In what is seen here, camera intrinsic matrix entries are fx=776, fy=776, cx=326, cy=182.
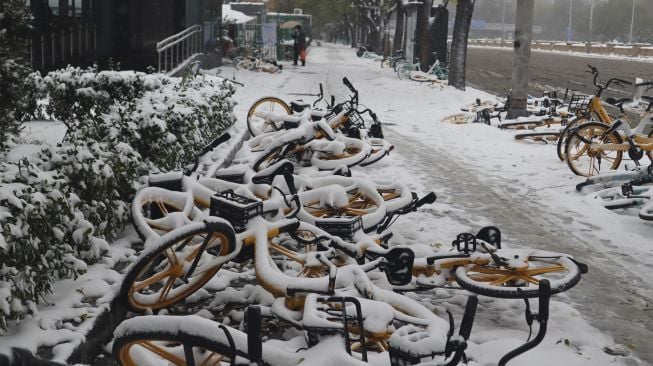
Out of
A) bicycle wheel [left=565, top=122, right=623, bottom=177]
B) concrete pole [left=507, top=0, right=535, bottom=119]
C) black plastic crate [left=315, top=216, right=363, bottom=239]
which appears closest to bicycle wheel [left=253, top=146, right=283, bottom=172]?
black plastic crate [left=315, top=216, right=363, bottom=239]

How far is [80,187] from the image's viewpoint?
17.7 feet

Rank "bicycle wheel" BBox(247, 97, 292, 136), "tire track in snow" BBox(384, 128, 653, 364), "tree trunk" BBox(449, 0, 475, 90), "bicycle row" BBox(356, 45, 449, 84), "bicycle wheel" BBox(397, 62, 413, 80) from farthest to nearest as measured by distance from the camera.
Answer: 1. "bicycle wheel" BBox(397, 62, 413, 80)
2. "bicycle row" BBox(356, 45, 449, 84)
3. "tree trunk" BBox(449, 0, 475, 90)
4. "bicycle wheel" BBox(247, 97, 292, 136)
5. "tire track in snow" BBox(384, 128, 653, 364)

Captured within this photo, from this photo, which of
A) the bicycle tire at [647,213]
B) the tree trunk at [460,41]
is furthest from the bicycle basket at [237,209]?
the tree trunk at [460,41]

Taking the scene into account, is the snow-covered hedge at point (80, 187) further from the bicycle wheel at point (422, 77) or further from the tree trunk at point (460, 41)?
the bicycle wheel at point (422, 77)

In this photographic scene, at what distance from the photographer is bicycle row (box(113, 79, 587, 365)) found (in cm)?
311

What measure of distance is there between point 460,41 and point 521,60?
7.28 metres

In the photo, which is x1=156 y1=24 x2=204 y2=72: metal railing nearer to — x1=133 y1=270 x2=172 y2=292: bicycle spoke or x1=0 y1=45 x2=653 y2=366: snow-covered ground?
x1=0 y1=45 x2=653 y2=366: snow-covered ground

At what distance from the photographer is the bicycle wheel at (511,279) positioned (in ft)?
16.3

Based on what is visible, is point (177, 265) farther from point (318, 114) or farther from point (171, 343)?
point (318, 114)

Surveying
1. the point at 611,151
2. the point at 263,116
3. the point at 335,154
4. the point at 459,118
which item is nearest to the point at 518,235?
the point at 335,154

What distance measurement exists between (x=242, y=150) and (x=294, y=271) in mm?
5677

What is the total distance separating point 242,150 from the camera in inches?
425

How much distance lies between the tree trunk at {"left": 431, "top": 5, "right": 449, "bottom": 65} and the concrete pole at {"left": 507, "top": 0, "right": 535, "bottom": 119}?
1443 cm

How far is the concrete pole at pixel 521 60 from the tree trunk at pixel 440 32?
14431 mm
